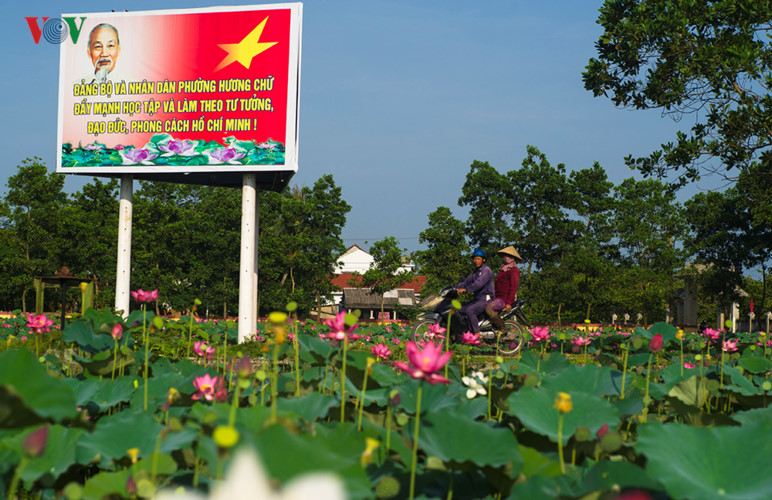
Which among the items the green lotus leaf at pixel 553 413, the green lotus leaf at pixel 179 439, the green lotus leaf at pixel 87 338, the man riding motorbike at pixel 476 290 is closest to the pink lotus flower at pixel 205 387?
the green lotus leaf at pixel 179 439

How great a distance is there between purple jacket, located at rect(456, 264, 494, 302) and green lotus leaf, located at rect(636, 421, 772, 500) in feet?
23.1

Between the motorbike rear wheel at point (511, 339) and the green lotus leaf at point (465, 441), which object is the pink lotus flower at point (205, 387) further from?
the motorbike rear wheel at point (511, 339)

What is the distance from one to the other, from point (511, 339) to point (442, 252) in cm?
2138

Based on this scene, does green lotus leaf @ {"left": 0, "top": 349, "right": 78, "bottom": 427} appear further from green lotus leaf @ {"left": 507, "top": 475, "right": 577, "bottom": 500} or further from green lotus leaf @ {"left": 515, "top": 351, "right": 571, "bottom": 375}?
green lotus leaf @ {"left": 515, "top": 351, "right": 571, "bottom": 375}

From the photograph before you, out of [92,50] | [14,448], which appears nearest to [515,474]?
[14,448]

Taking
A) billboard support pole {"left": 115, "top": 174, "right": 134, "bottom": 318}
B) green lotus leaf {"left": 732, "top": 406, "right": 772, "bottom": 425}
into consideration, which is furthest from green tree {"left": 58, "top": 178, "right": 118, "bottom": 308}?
green lotus leaf {"left": 732, "top": 406, "right": 772, "bottom": 425}

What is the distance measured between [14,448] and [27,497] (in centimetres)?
45

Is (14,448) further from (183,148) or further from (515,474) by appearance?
(183,148)

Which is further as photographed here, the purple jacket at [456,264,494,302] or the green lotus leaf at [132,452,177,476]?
the purple jacket at [456,264,494,302]

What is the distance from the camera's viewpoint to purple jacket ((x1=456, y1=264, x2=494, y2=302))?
8.34 meters

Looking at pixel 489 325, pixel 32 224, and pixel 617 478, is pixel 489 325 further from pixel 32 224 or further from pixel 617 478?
pixel 32 224

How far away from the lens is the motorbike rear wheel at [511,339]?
8922 mm

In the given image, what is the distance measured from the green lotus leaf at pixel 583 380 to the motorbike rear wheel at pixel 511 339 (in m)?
6.93

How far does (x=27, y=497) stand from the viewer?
170 centimetres
